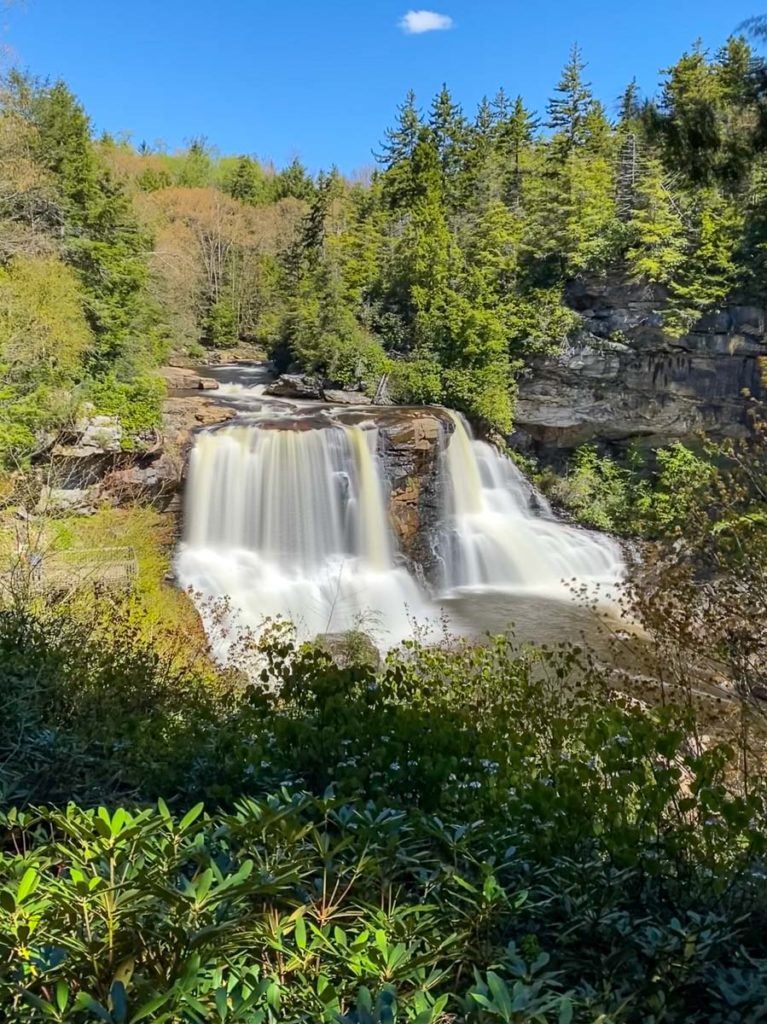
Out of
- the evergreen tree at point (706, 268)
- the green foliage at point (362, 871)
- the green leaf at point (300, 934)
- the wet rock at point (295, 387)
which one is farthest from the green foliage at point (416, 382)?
the green leaf at point (300, 934)

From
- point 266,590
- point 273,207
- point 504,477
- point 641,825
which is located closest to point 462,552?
point 504,477

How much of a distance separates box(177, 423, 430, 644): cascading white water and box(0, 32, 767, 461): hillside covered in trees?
217cm

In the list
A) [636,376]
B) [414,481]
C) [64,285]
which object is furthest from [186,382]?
[636,376]

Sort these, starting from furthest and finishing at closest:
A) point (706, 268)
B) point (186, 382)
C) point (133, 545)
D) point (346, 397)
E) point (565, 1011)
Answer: point (186, 382) < point (346, 397) < point (706, 268) < point (133, 545) < point (565, 1011)

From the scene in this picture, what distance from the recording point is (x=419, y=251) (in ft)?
64.8

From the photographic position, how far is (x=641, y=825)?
227 cm

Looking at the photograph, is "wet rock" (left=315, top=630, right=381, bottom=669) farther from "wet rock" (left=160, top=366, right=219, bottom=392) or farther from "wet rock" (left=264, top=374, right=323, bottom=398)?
"wet rock" (left=160, top=366, right=219, bottom=392)

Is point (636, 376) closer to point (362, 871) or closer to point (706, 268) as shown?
point (706, 268)

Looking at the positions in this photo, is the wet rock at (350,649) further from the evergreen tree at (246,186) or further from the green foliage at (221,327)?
the evergreen tree at (246,186)

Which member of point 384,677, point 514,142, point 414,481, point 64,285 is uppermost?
point 514,142

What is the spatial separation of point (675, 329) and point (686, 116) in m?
12.6

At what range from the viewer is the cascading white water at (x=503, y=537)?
13445mm

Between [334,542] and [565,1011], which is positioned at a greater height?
[565,1011]

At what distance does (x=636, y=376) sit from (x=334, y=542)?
969cm
